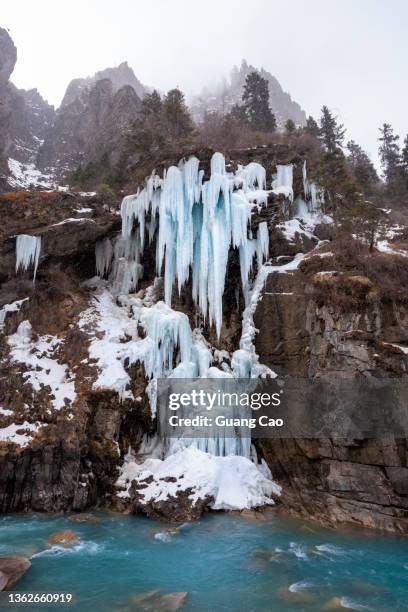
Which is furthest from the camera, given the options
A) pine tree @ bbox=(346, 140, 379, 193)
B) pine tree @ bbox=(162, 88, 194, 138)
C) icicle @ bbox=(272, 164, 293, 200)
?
pine tree @ bbox=(346, 140, 379, 193)

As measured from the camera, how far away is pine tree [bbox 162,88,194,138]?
24.3 meters

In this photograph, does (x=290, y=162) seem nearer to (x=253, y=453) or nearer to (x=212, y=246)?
(x=212, y=246)

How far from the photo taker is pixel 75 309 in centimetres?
1698

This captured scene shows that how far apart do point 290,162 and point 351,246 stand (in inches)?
272

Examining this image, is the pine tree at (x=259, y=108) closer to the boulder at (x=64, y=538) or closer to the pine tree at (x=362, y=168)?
the pine tree at (x=362, y=168)

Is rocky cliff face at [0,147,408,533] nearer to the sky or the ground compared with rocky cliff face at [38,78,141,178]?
nearer to the ground

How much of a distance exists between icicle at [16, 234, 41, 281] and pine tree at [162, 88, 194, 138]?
1223 centimetres

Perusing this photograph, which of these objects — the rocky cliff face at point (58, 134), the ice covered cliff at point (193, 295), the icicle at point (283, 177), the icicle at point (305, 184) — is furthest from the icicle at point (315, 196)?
the rocky cliff face at point (58, 134)

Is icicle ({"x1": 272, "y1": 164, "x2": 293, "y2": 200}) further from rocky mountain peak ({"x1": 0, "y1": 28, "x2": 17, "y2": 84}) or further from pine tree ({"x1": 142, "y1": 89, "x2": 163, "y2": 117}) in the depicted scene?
rocky mountain peak ({"x1": 0, "y1": 28, "x2": 17, "y2": 84})

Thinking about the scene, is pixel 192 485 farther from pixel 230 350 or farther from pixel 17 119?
pixel 17 119

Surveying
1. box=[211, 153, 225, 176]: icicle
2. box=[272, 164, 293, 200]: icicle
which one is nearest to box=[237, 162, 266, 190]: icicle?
box=[272, 164, 293, 200]: icicle

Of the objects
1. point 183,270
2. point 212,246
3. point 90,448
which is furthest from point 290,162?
point 90,448

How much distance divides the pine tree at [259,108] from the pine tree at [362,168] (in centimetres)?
710

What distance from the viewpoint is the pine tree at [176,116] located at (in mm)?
24281
